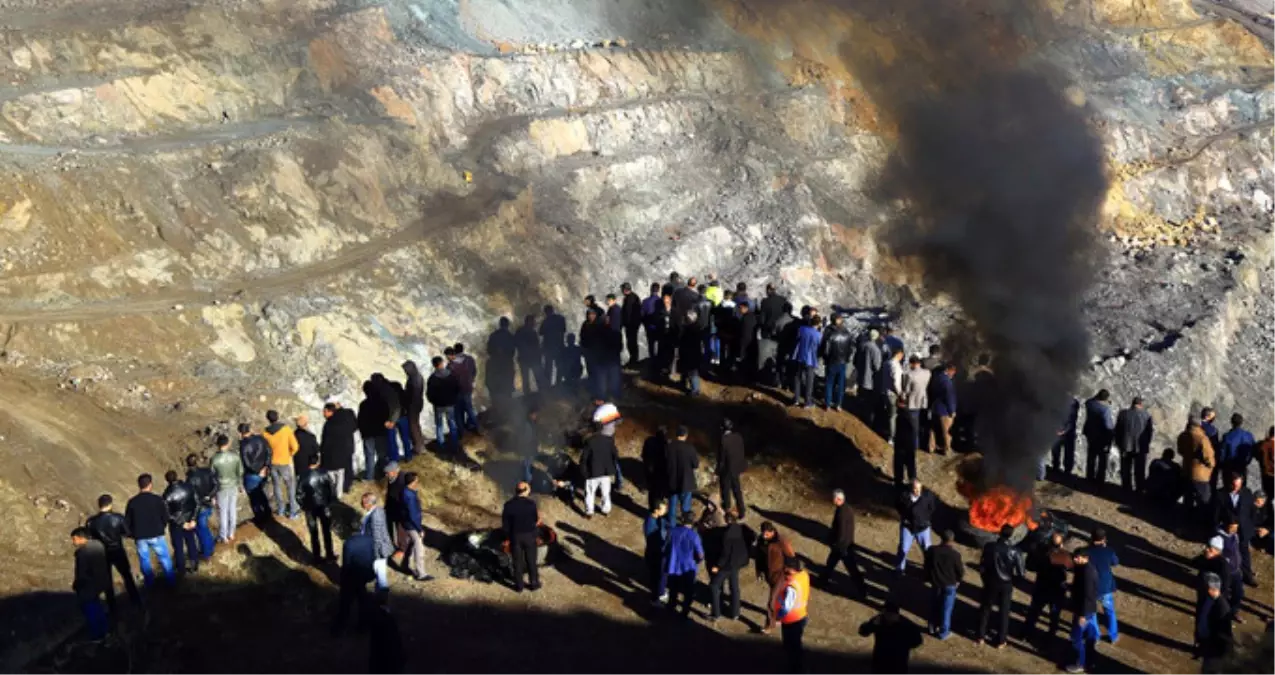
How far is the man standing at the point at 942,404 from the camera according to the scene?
644 inches

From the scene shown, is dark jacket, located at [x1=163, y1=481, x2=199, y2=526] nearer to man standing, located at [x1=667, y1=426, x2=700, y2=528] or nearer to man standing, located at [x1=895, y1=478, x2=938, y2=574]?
man standing, located at [x1=667, y1=426, x2=700, y2=528]

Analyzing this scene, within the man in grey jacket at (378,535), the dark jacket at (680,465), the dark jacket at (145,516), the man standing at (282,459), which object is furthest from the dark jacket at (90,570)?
the dark jacket at (680,465)

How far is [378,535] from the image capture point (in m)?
12.2

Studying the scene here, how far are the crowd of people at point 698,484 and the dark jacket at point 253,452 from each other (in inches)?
1.1

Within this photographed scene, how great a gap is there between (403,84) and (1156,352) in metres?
25.2

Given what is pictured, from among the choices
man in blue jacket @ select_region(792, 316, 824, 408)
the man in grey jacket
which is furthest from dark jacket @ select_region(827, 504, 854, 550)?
the man in grey jacket

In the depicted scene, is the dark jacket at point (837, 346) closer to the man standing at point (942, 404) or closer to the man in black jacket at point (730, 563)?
the man standing at point (942, 404)

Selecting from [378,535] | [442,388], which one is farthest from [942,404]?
[378,535]

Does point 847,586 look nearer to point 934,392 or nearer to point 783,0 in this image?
point 934,392

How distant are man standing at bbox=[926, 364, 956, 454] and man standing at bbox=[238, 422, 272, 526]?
963 cm

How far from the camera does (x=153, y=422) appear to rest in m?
20.4

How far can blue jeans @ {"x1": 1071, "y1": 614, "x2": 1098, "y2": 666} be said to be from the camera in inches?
474

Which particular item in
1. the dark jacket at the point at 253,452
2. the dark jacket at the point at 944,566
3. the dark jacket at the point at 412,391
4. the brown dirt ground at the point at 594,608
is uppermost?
the dark jacket at the point at 412,391

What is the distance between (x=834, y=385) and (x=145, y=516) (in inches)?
419
